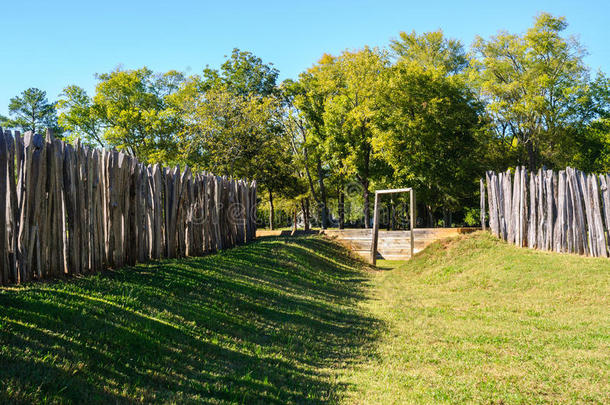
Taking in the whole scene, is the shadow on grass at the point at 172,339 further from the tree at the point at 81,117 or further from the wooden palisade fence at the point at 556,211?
the tree at the point at 81,117

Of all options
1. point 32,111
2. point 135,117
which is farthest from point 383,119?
point 32,111

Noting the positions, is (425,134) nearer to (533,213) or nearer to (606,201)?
(533,213)

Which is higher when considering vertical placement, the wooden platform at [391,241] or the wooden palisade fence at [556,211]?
the wooden palisade fence at [556,211]

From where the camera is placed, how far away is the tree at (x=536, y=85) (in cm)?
3059

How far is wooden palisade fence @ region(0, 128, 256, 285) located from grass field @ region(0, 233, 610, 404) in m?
0.48

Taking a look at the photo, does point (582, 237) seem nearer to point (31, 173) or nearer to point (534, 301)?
point (534, 301)

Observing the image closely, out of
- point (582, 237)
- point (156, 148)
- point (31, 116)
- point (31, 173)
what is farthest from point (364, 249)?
point (31, 116)

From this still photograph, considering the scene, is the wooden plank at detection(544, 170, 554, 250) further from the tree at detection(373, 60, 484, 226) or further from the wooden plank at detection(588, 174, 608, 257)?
the tree at detection(373, 60, 484, 226)

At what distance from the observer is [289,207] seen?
42062 millimetres

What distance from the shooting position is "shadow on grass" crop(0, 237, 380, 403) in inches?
158

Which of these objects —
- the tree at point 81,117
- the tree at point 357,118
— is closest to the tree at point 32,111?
the tree at point 81,117

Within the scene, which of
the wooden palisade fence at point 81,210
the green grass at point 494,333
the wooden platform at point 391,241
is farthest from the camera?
the wooden platform at point 391,241

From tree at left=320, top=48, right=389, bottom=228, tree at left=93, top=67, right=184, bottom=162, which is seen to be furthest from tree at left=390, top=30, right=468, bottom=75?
tree at left=93, top=67, right=184, bottom=162

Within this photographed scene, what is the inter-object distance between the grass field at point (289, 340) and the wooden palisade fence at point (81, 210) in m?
0.48
